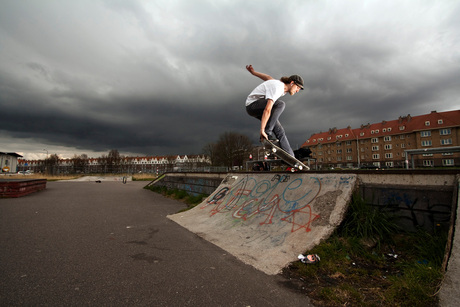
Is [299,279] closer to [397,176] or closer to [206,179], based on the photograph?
[397,176]

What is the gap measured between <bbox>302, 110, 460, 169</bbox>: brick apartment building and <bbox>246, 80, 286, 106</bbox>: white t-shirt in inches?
1686

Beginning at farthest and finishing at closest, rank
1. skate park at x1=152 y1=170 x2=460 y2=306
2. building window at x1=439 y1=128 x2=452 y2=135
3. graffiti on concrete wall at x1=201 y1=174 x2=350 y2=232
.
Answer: building window at x1=439 y1=128 x2=452 y2=135
graffiti on concrete wall at x1=201 y1=174 x2=350 y2=232
skate park at x1=152 y1=170 x2=460 y2=306

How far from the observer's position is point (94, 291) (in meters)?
2.36

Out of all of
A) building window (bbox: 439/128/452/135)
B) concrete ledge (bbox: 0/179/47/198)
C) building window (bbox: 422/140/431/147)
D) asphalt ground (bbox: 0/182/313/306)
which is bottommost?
asphalt ground (bbox: 0/182/313/306)

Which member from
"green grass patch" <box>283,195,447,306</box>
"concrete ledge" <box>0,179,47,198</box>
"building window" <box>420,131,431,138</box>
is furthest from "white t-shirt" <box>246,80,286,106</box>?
"building window" <box>420,131,431,138</box>

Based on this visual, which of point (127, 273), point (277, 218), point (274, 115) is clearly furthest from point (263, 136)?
point (127, 273)

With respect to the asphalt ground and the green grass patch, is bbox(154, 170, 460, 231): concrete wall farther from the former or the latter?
the asphalt ground

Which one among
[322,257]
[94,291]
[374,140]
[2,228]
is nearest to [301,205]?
[322,257]

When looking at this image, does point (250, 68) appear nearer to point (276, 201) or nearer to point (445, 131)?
point (276, 201)

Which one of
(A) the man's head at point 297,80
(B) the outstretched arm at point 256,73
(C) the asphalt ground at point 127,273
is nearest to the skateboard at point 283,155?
(A) the man's head at point 297,80

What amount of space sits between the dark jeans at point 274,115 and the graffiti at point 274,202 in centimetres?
83

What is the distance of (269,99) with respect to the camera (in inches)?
156

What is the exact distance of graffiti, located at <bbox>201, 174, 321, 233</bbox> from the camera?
393cm

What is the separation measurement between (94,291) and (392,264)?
3.50 metres
